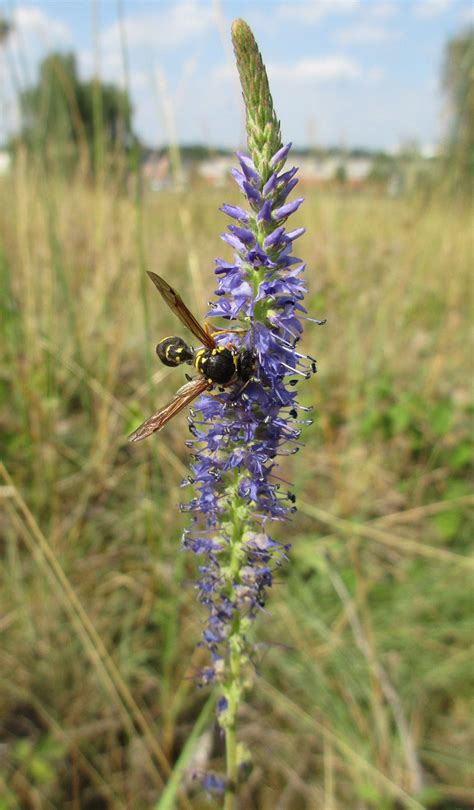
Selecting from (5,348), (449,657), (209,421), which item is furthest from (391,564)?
(5,348)

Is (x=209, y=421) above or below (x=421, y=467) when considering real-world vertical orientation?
above

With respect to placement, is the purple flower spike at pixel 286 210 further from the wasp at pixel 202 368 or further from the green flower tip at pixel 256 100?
the wasp at pixel 202 368

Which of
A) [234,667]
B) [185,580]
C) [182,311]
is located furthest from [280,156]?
[185,580]

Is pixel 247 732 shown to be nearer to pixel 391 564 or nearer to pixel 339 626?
pixel 339 626

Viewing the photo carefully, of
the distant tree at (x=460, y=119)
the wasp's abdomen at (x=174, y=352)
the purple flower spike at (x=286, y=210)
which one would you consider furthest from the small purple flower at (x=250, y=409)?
the distant tree at (x=460, y=119)

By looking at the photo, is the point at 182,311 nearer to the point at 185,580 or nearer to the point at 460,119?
the point at 185,580

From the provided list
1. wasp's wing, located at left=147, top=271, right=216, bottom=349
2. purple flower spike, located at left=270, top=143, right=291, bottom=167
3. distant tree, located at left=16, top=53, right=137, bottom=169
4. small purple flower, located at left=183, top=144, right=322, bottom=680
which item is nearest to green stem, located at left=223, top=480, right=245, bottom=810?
small purple flower, located at left=183, top=144, right=322, bottom=680
